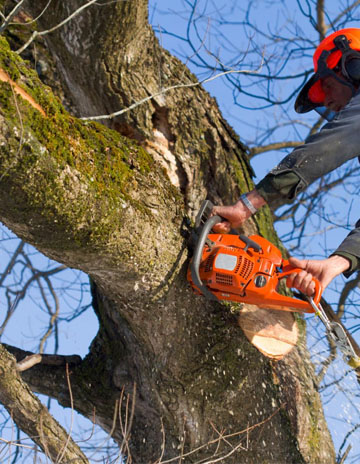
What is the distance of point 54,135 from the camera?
1.85 m

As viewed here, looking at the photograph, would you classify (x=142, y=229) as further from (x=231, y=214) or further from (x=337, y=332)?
(x=337, y=332)

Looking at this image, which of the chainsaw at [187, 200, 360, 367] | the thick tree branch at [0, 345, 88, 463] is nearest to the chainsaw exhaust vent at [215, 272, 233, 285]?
the chainsaw at [187, 200, 360, 367]

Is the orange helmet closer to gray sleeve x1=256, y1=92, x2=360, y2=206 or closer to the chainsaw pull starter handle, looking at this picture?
gray sleeve x1=256, y1=92, x2=360, y2=206

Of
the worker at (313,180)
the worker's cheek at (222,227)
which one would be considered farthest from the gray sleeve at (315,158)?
the worker's cheek at (222,227)

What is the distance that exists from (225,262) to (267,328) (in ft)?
1.67

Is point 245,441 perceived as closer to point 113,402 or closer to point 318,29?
point 113,402

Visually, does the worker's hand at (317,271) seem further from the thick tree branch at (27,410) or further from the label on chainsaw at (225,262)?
the thick tree branch at (27,410)

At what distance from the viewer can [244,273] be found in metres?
2.42

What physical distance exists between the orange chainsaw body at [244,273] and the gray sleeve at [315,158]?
0.91 feet

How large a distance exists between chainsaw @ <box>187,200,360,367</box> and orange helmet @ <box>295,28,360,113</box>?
1027mm

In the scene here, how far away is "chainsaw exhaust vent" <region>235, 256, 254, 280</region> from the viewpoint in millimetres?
2420

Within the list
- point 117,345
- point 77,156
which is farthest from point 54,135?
point 117,345

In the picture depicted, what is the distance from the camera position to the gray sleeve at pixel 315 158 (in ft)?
7.82

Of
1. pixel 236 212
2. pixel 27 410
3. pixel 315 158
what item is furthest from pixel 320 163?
pixel 27 410
